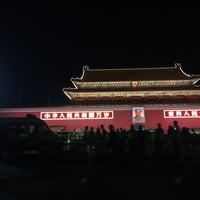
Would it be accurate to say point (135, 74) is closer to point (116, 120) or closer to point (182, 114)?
point (116, 120)

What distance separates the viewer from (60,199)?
661cm

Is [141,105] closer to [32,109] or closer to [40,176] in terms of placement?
[32,109]

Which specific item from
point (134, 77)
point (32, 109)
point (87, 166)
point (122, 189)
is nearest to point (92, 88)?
point (134, 77)

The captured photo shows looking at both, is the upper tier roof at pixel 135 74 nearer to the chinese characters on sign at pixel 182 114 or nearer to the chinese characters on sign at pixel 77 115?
the chinese characters on sign at pixel 182 114

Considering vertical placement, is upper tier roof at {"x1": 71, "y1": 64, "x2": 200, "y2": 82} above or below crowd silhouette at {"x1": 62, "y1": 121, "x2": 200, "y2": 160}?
above

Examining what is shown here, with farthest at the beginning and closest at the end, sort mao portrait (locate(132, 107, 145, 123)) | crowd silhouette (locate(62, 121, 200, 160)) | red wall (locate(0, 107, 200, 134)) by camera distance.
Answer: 1. mao portrait (locate(132, 107, 145, 123))
2. red wall (locate(0, 107, 200, 134))
3. crowd silhouette (locate(62, 121, 200, 160))

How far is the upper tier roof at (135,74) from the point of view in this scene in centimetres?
3412

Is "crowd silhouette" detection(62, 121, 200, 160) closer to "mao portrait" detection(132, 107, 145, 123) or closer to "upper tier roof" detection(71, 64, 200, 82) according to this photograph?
"mao portrait" detection(132, 107, 145, 123)

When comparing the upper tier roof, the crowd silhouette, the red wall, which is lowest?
the crowd silhouette

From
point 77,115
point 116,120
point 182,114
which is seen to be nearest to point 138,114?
point 116,120

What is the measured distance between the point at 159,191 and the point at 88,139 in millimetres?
8530

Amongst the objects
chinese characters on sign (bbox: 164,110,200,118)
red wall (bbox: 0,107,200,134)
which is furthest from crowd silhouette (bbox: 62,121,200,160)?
chinese characters on sign (bbox: 164,110,200,118)

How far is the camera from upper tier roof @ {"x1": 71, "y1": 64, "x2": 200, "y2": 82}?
34125 mm

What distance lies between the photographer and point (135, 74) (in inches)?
1406
